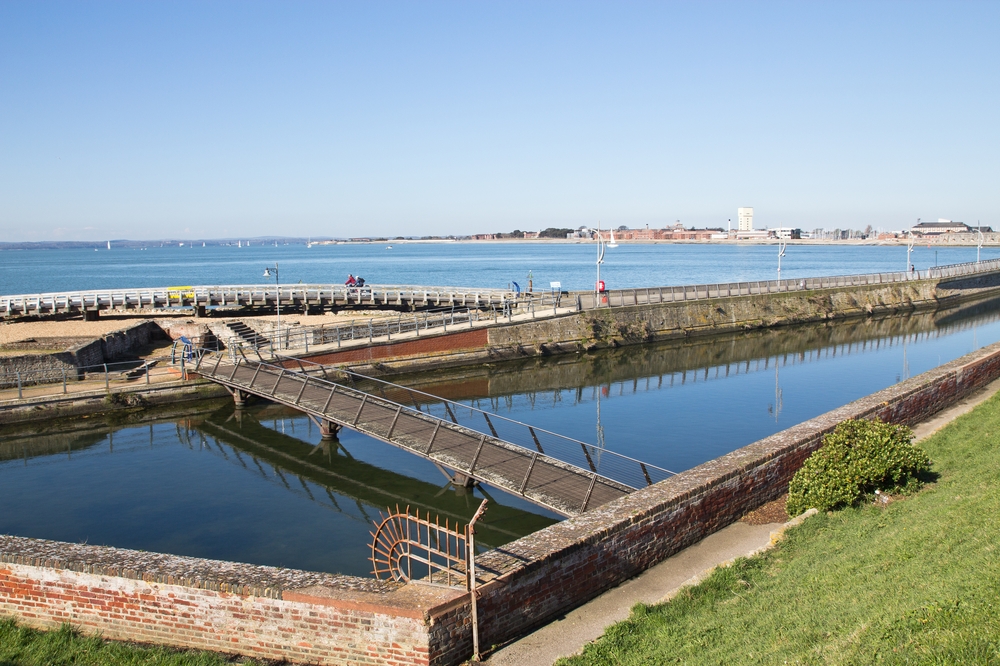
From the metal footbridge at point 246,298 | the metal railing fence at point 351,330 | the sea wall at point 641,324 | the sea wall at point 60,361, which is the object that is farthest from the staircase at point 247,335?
the metal footbridge at point 246,298

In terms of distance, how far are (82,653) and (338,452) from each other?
41.5ft

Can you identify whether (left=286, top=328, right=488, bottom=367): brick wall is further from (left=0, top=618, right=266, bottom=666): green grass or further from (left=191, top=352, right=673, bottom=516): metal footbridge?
(left=0, top=618, right=266, bottom=666): green grass

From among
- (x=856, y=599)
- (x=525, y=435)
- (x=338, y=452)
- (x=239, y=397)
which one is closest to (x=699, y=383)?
Result: (x=525, y=435)

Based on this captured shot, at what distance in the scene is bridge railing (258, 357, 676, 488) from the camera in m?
15.6

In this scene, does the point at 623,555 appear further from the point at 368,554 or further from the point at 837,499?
the point at 368,554

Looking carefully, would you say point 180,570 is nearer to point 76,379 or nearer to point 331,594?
point 331,594

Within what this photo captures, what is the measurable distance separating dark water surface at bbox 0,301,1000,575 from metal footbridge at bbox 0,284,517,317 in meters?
11.5

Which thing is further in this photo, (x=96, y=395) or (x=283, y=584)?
(x=96, y=395)

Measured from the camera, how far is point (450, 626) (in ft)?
23.1

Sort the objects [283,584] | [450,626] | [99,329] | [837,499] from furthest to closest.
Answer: [99,329], [837,499], [283,584], [450,626]

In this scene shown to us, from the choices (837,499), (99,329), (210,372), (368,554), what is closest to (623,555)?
(837,499)

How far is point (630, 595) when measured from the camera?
859 centimetres

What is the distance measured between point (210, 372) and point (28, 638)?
59.9 feet

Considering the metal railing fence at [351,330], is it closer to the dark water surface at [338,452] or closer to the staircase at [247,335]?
the staircase at [247,335]
